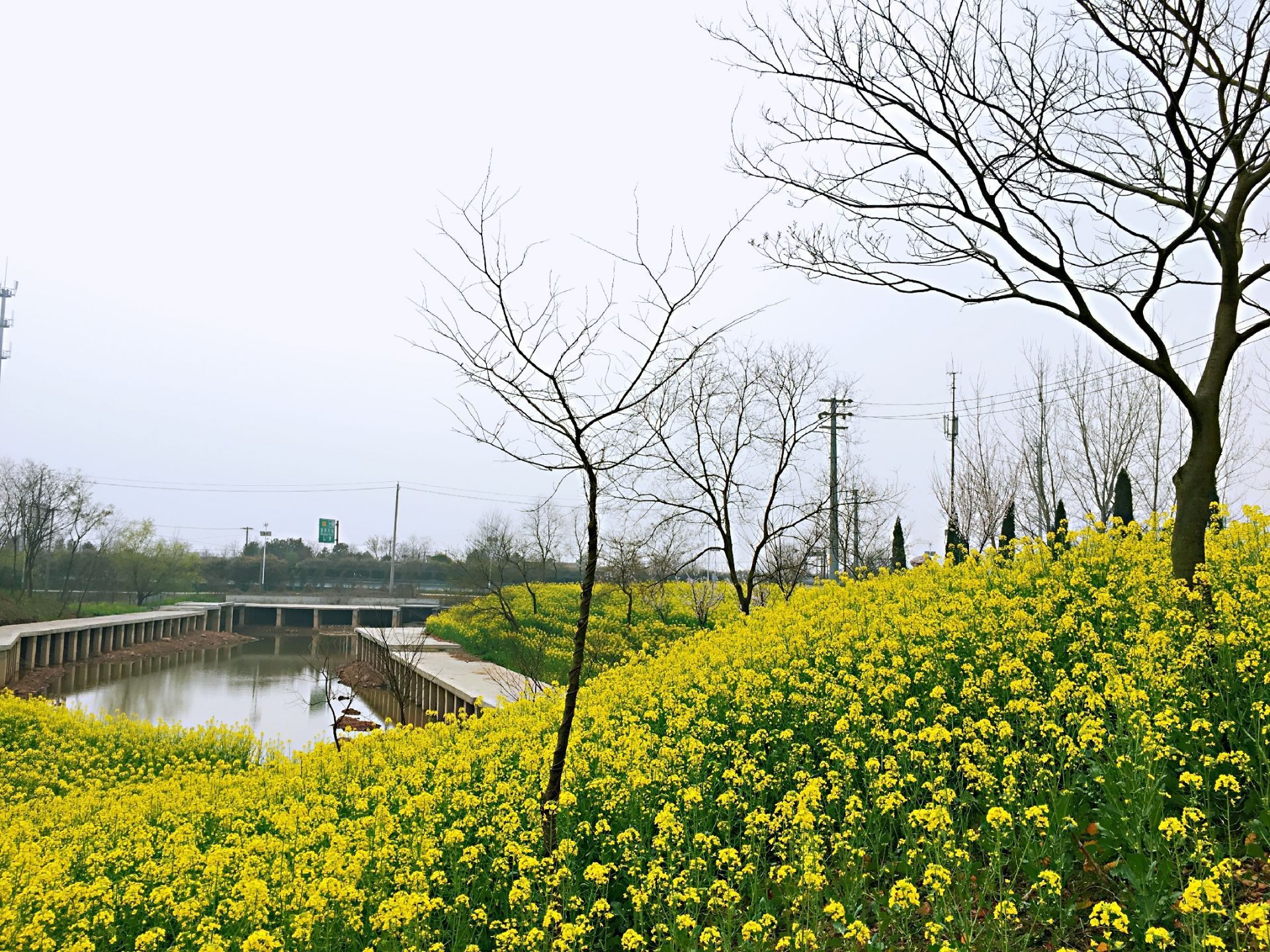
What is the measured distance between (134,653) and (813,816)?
43085mm

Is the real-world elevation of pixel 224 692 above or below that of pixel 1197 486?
below

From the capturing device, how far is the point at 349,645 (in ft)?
150

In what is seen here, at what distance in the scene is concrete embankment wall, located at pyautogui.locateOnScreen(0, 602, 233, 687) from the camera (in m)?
28.1

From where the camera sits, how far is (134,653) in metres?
39.2

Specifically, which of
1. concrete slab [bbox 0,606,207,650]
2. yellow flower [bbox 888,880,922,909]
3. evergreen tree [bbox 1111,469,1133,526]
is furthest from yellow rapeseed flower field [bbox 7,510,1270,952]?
concrete slab [bbox 0,606,207,650]

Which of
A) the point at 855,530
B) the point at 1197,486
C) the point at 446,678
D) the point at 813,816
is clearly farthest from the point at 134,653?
the point at 1197,486

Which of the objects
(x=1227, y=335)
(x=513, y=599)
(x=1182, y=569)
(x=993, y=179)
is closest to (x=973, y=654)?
(x=1182, y=569)

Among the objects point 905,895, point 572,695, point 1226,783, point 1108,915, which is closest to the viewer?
point 1108,915

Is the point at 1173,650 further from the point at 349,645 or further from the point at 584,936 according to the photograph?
the point at 349,645

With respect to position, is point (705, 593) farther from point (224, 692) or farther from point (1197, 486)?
point (224, 692)

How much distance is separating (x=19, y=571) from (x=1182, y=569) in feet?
167

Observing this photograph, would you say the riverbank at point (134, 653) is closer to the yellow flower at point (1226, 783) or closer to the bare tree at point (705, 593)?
the bare tree at point (705, 593)

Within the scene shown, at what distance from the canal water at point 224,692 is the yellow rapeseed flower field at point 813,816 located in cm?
946

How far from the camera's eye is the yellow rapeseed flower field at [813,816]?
12.0ft
